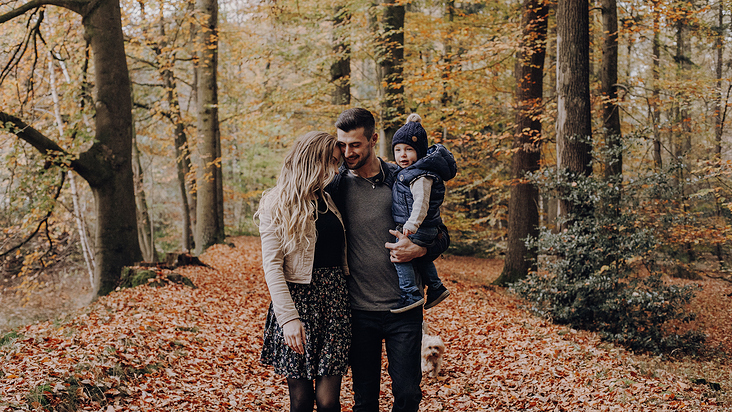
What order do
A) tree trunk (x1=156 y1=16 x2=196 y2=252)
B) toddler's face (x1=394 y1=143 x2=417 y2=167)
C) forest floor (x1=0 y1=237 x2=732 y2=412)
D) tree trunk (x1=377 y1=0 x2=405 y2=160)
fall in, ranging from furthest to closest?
tree trunk (x1=156 y1=16 x2=196 y2=252)
tree trunk (x1=377 y1=0 x2=405 y2=160)
forest floor (x1=0 y1=237 x2=732 y2=412)
toddler's face (x1=394 y1=143 x2=417 y2=167)

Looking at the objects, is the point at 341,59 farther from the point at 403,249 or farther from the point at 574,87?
the point at 403,249

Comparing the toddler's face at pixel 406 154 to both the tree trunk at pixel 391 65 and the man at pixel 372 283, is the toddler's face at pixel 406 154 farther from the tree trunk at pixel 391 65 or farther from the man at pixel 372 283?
the tree trunk at pixel 391 65

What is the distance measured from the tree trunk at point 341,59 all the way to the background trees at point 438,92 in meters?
0.08

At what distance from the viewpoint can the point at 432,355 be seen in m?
5.21

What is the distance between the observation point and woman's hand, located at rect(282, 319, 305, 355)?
243 cm

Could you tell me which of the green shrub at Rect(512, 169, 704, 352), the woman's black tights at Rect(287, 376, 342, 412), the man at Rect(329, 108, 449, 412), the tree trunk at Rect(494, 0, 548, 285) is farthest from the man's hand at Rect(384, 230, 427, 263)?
the tree trunk at Rect(494, 0, 548, 285)

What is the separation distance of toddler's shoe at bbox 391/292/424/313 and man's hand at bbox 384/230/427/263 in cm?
20

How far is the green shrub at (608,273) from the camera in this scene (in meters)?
6.82

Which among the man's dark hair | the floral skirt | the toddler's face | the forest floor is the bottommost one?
the forest floor

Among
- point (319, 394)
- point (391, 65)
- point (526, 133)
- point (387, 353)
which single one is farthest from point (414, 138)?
point (391, 65)

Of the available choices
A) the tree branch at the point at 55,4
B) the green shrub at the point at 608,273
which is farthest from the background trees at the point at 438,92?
the tree branch at the point at 55,4

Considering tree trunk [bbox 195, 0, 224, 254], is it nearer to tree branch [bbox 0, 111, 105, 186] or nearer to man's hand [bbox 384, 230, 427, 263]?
tree branch [bbox 0, 111, 105, 186]

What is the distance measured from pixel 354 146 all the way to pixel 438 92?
27.2ft

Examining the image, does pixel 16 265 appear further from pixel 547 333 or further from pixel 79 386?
pixel 547 333
